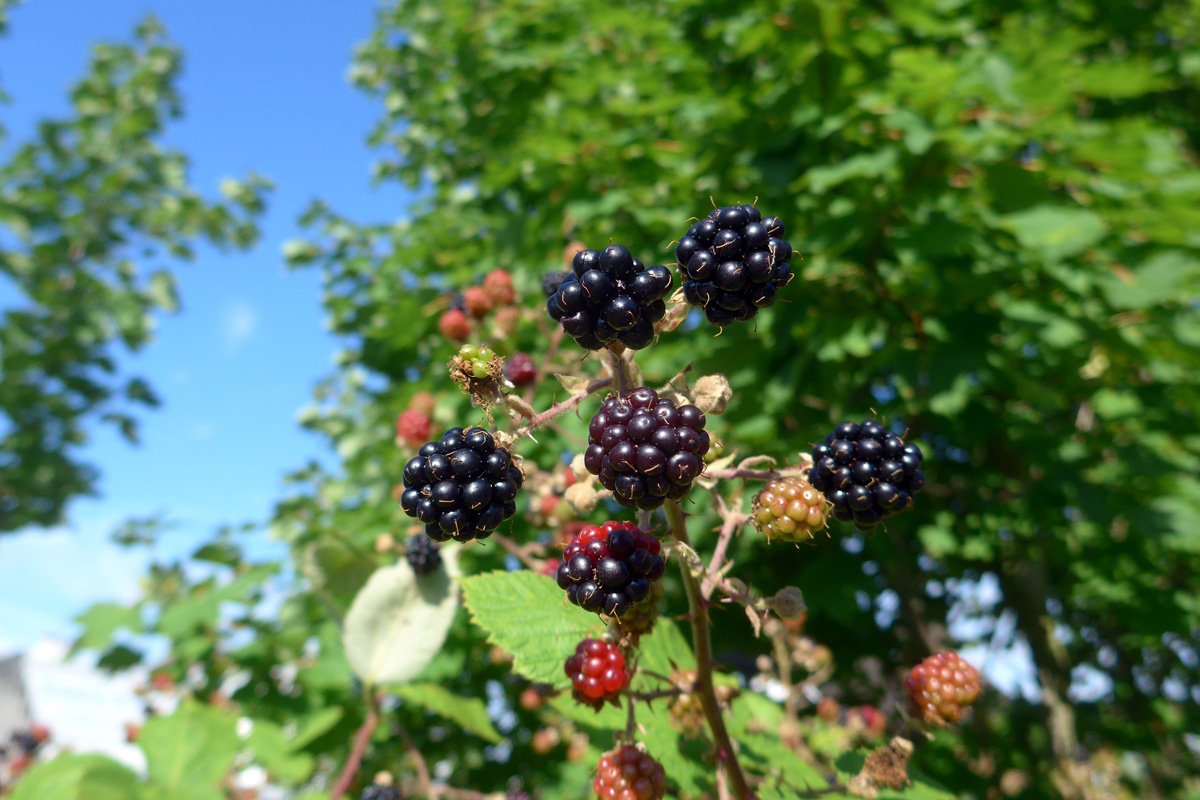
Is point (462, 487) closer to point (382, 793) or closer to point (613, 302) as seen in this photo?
point (613, 302)

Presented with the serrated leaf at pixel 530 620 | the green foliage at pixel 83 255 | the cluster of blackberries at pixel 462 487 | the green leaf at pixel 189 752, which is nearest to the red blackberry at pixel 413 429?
the serrated leaf at pixel 530 620

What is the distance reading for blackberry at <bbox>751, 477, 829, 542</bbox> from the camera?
1.25m

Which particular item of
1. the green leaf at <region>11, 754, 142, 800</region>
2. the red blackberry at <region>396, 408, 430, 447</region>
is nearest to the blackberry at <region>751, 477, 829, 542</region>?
the red blackberry at <region>396, 408, 430, 447</region>

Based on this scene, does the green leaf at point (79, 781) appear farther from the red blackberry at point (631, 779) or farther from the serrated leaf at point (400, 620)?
the red blackberry at point (631, 779)

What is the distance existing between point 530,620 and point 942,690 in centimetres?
99

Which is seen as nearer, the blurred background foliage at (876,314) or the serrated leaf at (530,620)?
the serrated leaf at (530,620)

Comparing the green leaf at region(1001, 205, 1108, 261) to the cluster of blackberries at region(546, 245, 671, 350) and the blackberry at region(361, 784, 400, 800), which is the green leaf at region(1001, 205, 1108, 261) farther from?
the blackberry at region(361, 784, 400, 800)

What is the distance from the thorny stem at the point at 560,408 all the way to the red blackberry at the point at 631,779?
2.28 ft

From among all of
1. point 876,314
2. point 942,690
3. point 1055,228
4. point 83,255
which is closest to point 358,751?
point 942,690

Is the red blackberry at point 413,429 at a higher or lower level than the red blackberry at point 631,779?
higher

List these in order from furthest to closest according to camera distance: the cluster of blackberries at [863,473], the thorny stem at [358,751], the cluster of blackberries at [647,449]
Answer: the thorny stem at [358,751], the cluster of blackberries at [863,473], the cluster of blackberries at [647,449]

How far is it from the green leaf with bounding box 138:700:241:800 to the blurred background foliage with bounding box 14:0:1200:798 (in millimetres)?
485

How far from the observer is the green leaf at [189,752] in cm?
224

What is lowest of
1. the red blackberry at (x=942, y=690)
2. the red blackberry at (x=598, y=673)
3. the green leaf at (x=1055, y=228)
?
the green leaf at (x=1055, y=228)
